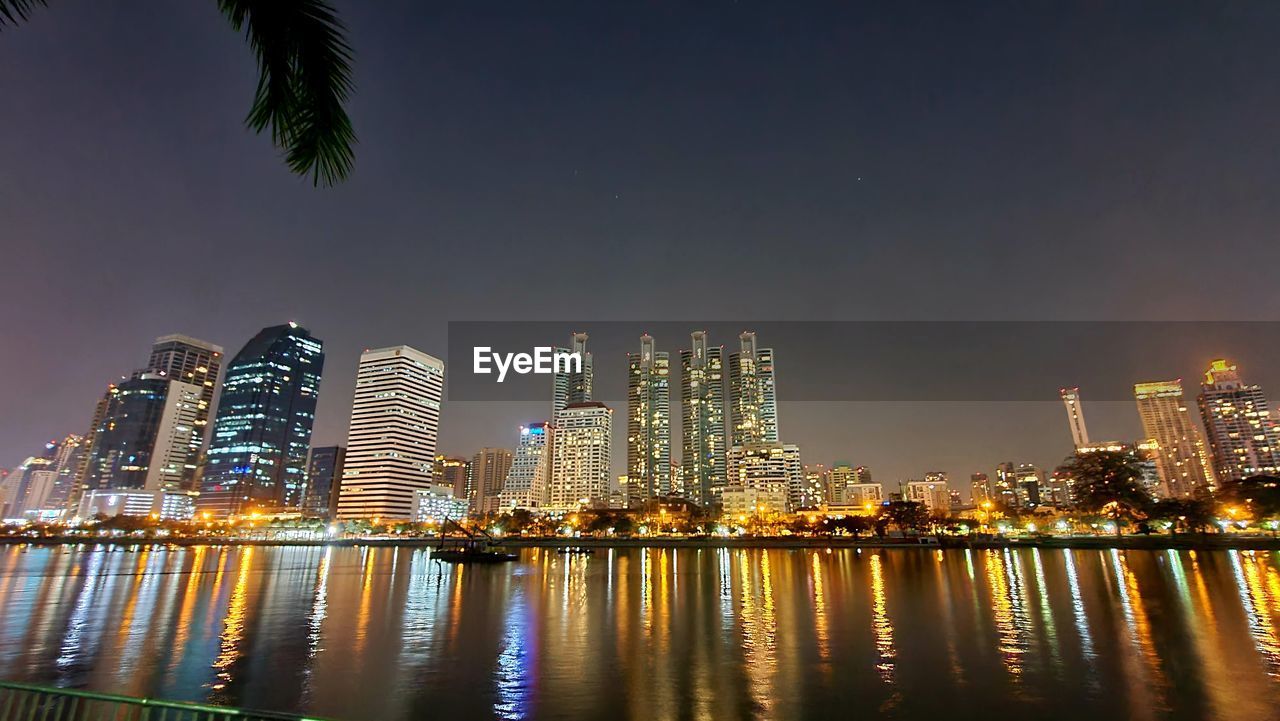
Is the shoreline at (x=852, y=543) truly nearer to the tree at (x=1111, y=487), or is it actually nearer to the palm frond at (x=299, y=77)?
the tree at (x=1111, y=487)

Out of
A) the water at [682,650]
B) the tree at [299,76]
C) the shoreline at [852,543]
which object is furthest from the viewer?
the shoreline at [852,543]

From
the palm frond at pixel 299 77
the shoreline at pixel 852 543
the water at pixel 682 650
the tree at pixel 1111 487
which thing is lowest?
the water at pixel 682 650

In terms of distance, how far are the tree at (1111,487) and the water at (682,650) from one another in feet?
295

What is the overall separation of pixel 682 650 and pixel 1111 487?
424 feet

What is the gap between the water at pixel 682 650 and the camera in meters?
14.4

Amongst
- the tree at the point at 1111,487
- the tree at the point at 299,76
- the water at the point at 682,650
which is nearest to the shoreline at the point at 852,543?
the tree at the point at 1111,487

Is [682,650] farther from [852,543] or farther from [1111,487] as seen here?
[1111,487]

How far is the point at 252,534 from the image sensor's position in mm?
189500

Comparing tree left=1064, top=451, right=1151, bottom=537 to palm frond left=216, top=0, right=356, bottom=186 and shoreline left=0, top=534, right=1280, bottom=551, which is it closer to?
shoreline left=0, top=534, right=1280, bottom=551

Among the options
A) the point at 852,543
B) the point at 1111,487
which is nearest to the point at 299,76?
the point at 852,543

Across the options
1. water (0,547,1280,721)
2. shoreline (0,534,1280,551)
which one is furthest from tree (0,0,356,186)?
shoreline (0,534,1280,551)

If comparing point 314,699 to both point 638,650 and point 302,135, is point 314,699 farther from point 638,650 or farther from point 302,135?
point 302,135

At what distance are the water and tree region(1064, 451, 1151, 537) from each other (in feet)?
295

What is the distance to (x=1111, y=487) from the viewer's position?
371ft
